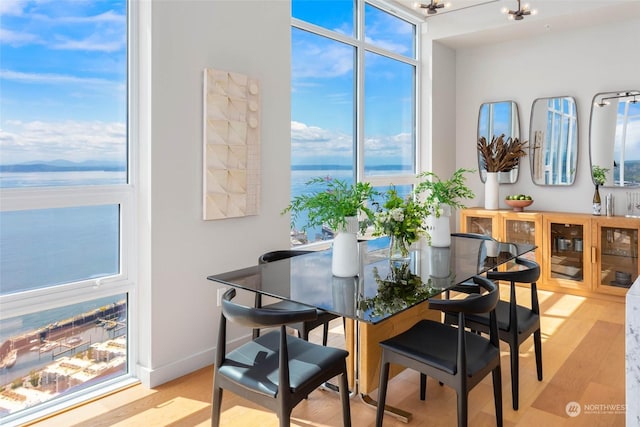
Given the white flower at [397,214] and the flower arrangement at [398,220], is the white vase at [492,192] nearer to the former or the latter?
the flower arrangement at [398,220]

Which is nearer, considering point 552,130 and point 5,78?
point 5,78

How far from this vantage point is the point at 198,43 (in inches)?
115

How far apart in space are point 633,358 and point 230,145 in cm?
249

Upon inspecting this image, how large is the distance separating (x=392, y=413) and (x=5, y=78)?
2.62 metres

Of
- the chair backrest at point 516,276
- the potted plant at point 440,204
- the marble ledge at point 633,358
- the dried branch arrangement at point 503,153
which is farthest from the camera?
the dried branch arrangement at point 503,153

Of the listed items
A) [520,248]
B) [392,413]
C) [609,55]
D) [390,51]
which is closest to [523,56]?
[609,55]

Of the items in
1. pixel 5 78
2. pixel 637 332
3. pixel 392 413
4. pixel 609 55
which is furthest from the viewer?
pixel 609 55

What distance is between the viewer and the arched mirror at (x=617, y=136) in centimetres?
466

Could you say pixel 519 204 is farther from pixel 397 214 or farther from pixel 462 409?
pixel 462 409

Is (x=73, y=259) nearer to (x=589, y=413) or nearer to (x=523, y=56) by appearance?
(x=589, y=413)

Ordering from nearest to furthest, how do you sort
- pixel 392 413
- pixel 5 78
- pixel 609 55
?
1. pixel 5 78
2. pixel 392 413
3. pixel 609 55

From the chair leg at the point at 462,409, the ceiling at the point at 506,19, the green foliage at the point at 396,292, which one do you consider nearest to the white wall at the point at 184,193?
the green foliage at the point at 396,292

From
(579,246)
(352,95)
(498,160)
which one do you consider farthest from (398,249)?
(498,160)

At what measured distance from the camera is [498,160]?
540 centimetres
